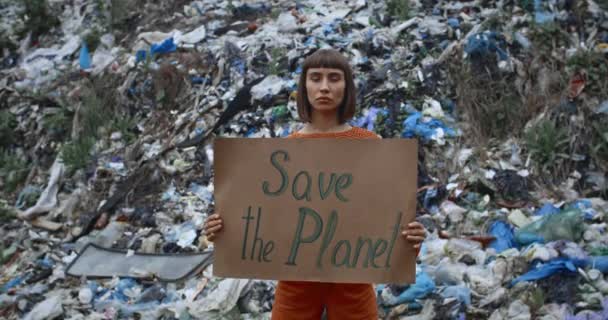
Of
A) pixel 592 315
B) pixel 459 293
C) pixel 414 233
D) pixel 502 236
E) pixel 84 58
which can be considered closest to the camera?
pixel 414 233

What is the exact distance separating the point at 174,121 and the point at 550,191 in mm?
2808

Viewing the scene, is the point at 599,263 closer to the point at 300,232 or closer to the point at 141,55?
the point at 300,232

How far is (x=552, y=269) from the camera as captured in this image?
3361mm

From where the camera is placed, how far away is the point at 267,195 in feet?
6.31

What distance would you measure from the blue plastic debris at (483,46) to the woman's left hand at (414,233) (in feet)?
11.6

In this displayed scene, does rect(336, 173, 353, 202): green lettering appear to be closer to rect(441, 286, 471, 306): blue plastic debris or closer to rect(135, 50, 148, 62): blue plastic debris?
rect(441, 286, 471, 306): blue plastic debris

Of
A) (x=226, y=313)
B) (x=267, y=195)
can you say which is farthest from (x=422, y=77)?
(x=267, y=195)

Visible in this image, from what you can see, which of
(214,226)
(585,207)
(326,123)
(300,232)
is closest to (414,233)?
(300,232)

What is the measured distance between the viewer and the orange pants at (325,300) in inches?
78.0

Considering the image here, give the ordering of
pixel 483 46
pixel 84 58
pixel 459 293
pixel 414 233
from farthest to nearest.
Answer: pixel 84 58 → pixel 483 46 → pixel 459 293 → pixel 414 233

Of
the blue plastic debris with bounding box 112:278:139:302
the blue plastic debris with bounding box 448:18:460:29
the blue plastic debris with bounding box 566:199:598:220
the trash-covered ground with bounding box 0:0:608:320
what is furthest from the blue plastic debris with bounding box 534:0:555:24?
the blue plastic debris with bounding box 112:278:139:302

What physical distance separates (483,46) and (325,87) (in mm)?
3462

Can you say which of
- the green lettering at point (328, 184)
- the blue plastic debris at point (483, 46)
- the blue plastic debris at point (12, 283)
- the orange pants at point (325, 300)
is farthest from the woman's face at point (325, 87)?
the blue plastic debris at point (483, 46)

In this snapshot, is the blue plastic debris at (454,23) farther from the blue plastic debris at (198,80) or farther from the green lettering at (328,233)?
the green lettering at (328,233)
